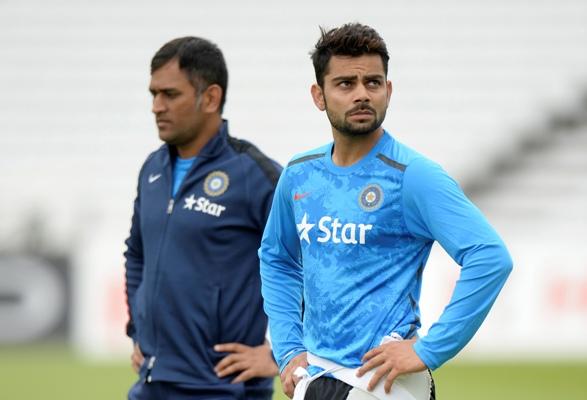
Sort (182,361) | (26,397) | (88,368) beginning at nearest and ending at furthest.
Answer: (182,361) → (26,397) → (88,368)

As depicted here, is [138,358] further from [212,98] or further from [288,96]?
[288,96]

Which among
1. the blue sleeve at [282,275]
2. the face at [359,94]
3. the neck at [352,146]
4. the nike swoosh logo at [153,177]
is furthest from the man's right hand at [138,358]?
the face at [359,94]

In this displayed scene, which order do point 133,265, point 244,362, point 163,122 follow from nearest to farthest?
point 244,362
point 163,122
point 133,265

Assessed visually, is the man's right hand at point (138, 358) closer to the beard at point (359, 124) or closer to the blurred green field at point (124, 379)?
the beard at point (359, 124)

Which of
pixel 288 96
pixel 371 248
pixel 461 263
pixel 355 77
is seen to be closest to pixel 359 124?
pixel 355 77

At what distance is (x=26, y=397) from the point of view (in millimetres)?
9953

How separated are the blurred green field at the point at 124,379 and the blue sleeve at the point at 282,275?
5.64 metres

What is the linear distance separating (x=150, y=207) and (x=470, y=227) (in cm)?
169

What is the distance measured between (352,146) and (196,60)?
1286 millimetres

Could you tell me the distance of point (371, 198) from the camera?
369 cm

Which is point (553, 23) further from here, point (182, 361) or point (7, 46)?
point (182, 361)

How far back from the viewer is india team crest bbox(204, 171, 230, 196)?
477 centimetres

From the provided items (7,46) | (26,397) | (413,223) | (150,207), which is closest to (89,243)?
(26,397)

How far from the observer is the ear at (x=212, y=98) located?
491 cm
